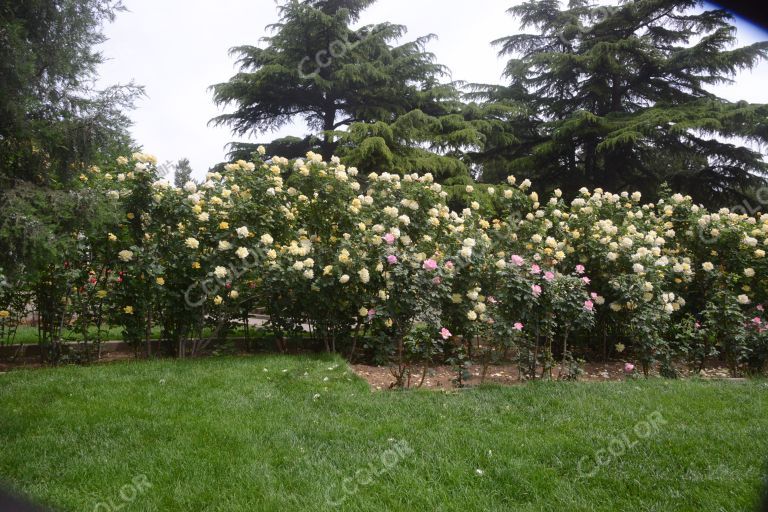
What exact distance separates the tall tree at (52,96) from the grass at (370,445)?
1.76 metres

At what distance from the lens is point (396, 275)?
16.7 ft

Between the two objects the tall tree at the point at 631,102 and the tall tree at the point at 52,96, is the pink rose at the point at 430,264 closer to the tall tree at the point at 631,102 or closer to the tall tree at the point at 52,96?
the tall tree at the point at 52,96

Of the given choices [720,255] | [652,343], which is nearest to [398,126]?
[720,255]

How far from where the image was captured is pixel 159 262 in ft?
18.4

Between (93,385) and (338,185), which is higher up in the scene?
(338,185)

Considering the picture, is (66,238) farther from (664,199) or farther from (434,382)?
(664,199)

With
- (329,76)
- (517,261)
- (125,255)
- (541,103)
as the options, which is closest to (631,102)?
(541,103)

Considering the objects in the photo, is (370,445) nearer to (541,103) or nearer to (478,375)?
(478,375)

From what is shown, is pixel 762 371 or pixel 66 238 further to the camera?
pixel 762 371

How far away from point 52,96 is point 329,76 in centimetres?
1200

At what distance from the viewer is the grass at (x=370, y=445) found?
2453mm

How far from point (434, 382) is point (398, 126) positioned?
8854mm

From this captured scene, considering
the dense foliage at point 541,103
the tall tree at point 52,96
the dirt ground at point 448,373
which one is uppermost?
the dense foliage at point 541,103

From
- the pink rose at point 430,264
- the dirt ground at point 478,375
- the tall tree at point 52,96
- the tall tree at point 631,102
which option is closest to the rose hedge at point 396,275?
the pink rose at point 430,264
